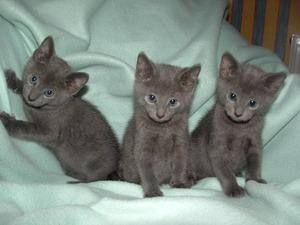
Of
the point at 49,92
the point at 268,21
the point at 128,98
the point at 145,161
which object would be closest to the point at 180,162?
the point at 145,161

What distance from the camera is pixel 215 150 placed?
2410 millimetres

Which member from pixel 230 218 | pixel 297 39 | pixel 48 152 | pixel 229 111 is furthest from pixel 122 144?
pixel 297 39

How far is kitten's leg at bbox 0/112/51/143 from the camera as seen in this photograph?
2.31 metres

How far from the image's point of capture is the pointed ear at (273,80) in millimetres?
2246

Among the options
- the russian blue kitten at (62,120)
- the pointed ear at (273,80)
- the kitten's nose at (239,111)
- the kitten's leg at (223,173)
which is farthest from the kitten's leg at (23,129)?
the pointed ear at (273,80)

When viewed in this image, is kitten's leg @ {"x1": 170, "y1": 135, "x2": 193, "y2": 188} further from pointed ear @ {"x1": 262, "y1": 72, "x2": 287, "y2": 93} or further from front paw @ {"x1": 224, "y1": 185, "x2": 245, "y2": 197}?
pointed ear @ {"x1": 262, "y1": 72, "x2": 287, "y2": 93}

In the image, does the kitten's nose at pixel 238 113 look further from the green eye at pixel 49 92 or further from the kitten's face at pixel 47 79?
the green eye at pixel 49 92

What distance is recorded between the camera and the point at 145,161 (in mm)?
2330

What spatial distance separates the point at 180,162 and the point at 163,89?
386 millimetres

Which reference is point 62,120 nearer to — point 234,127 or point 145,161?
point 145,161

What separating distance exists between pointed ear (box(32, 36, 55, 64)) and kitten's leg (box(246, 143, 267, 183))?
3.63ft

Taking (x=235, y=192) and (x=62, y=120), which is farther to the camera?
(x=62, y=120)

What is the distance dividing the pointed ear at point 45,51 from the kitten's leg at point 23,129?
31cm

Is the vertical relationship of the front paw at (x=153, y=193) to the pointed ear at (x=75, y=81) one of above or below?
below
